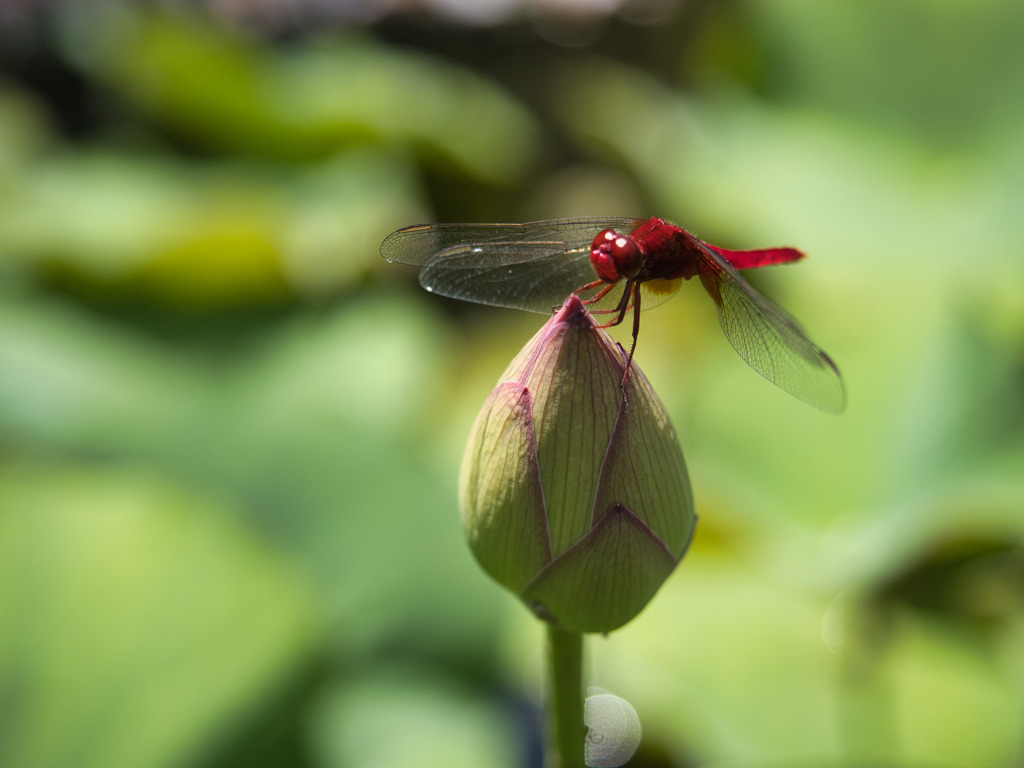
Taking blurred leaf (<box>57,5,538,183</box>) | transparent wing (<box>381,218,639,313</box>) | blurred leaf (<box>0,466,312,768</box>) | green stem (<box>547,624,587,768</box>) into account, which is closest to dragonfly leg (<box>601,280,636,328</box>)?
transparent wing (<box>381,218,639,313</box>)

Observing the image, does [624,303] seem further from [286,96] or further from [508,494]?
[286,96]

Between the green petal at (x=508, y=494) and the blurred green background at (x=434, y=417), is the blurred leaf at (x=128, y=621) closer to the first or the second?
the blurred green background at (x=434, y=417)

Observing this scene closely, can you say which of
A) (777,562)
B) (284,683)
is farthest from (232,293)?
(777,562)

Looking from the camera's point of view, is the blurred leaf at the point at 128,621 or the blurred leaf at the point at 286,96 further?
the blurred leaf at the point at 286,96

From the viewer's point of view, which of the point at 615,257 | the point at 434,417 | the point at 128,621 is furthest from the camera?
the point at 434,417

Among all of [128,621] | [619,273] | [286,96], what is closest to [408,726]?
[128,621]

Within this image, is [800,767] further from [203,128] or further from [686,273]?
[203,128]

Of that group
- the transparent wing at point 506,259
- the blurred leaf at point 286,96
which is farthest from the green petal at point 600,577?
the blurred leaf at point 286,96
